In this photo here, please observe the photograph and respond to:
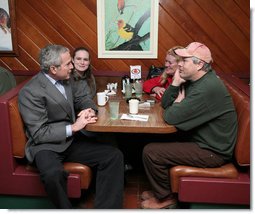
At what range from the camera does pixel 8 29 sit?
12.2 ft

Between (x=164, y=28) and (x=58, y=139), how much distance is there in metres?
1.95

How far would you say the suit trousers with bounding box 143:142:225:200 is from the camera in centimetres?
239

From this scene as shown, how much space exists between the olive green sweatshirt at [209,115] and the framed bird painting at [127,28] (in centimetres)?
142

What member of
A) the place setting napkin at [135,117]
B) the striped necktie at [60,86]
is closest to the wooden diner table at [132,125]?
the place setting napkin at [135,117]

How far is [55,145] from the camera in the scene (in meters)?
2.38

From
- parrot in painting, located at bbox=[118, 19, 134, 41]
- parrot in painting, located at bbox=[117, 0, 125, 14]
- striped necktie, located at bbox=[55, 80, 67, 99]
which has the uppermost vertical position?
parrot in painting, located at bbox=[117, 0, 125, 14]

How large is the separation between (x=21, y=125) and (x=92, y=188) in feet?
3.13

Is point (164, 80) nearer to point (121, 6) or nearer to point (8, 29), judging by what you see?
point (121, 6)

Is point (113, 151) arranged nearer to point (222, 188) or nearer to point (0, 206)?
point (222, 188)

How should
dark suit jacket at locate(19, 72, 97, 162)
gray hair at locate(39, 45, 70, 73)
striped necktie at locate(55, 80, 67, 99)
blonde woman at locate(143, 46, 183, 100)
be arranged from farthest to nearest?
blonde woman at locate(143, 46, 183, 100), striped necktie at locate(55, 80, 67, 99), gray hair at locate(39, 45, 70, 73), dark suit jacket at locate(19, 72, 97, 162)

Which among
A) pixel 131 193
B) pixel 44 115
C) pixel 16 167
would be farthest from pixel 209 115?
pixel 16 167

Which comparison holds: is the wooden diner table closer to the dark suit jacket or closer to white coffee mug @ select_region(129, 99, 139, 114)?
white coffee mug @ select_region(129, 99, 139, 114)

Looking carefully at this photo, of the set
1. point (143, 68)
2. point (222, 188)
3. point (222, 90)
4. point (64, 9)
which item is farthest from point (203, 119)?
point (64, 9)

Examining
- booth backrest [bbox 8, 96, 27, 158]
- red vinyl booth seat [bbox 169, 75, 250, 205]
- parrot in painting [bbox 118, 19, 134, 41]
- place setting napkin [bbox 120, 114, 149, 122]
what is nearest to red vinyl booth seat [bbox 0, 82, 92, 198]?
booth backrest [bbox 8, 96, 27, 158]
